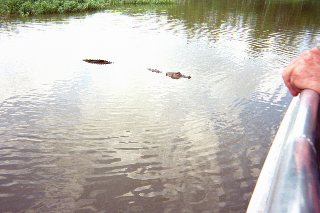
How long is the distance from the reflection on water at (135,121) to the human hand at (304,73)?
4.18 metres

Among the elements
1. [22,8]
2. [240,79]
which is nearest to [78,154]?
[240,79]

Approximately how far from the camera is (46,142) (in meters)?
7.01

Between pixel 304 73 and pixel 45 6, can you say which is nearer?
pixel 304 73

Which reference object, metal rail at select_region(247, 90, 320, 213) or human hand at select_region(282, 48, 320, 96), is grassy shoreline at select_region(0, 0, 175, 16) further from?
metal rail at select_region(247, 90, 320, 213)

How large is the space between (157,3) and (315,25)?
661 inches

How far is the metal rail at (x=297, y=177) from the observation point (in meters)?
0.58

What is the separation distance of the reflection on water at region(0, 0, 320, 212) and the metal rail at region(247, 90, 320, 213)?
14.6 ft

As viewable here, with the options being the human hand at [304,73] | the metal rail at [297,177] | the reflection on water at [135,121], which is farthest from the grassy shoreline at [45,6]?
the metal rail at [297,177]

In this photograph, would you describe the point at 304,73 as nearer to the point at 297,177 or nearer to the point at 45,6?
the point at 297,177

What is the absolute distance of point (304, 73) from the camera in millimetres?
1198

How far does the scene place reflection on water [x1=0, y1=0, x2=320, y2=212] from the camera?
5.48 m

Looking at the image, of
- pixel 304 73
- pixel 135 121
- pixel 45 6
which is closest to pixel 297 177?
pixel 304 73

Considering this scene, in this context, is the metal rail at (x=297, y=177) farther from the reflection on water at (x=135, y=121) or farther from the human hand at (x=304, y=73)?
the reflection on water at (x=135, y=121)

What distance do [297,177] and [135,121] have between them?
7520 millimetres
